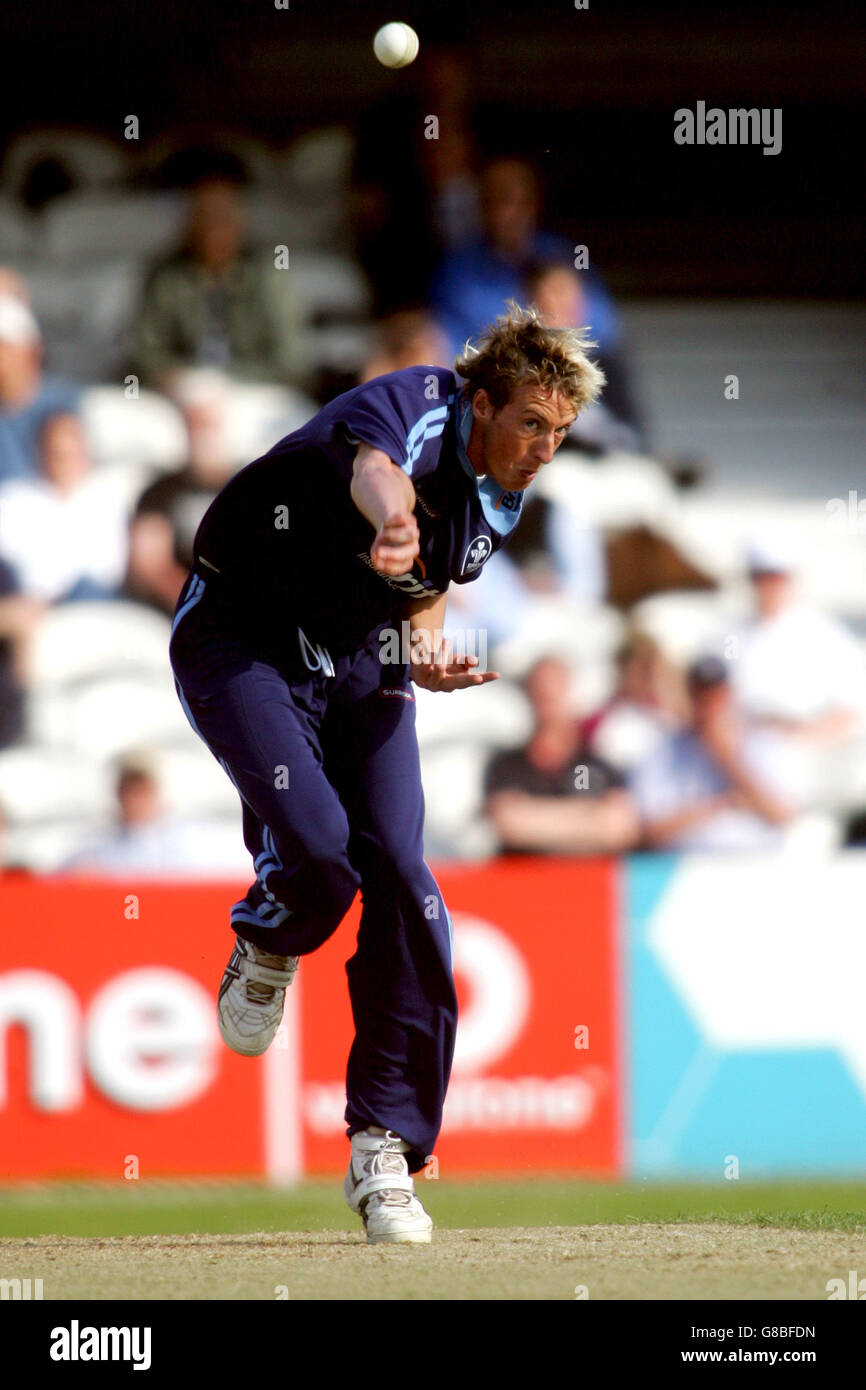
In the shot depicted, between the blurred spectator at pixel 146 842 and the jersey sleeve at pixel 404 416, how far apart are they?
4.74 meters

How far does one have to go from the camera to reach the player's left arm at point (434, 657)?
16.6ft

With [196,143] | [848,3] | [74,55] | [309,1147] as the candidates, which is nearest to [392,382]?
[309,1147]

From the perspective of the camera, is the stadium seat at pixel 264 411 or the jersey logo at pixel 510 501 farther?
the stadium seat at pixel 264 411

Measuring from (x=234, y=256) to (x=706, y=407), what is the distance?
3.15 metres

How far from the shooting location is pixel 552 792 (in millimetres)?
9836

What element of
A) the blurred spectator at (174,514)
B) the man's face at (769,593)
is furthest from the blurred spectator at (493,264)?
the man's face at (769,593)

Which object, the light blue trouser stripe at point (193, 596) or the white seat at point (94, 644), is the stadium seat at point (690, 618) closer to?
the white seat at point (94, 644)

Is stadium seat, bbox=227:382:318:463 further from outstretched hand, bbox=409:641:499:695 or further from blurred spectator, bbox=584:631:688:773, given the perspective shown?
outstretched hand, bbox=409:641:499:695

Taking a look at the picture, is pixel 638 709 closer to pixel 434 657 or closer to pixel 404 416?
pixel 434 657

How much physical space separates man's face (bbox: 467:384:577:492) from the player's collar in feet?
0.06

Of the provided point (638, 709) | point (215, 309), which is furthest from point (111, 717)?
point (638, 709)

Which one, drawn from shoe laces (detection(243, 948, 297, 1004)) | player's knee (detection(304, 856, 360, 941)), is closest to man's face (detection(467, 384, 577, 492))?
→ player's knee (detection(304, 856, 360, 941))

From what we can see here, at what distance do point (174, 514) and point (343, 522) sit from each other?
4.92 m

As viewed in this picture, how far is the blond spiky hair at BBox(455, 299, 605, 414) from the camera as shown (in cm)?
485
